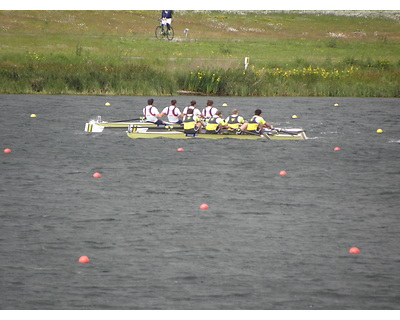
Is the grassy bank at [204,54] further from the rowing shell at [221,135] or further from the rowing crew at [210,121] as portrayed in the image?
the rowing crew at [210,121]

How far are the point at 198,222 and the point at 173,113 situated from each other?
42.7 feet

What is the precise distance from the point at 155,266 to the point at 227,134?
53.9ft

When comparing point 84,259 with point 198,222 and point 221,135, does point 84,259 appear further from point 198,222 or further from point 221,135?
point 221,135

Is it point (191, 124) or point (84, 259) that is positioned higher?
point (84, 259)

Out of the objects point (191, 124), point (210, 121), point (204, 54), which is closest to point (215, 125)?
point (210, 121)

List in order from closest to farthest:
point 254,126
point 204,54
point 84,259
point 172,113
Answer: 1. point 84,259
2. point 254,126
3. point 172,113
4. point 204,54

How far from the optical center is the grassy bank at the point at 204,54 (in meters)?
45.9

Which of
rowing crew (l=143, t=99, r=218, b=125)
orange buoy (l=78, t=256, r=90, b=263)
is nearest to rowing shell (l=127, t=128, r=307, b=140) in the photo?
rowing crew (l=143, t=99, r=218, b=125)

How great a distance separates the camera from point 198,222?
18.2 meters

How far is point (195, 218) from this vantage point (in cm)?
1856

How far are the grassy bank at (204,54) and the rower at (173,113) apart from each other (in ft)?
46.1

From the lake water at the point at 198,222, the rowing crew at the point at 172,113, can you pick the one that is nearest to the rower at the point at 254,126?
the lake water at the point at 198,222

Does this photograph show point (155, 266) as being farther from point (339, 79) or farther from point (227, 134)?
point (339, 79)

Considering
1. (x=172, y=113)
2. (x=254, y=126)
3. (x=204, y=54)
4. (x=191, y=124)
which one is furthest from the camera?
(x=204, y=54)
